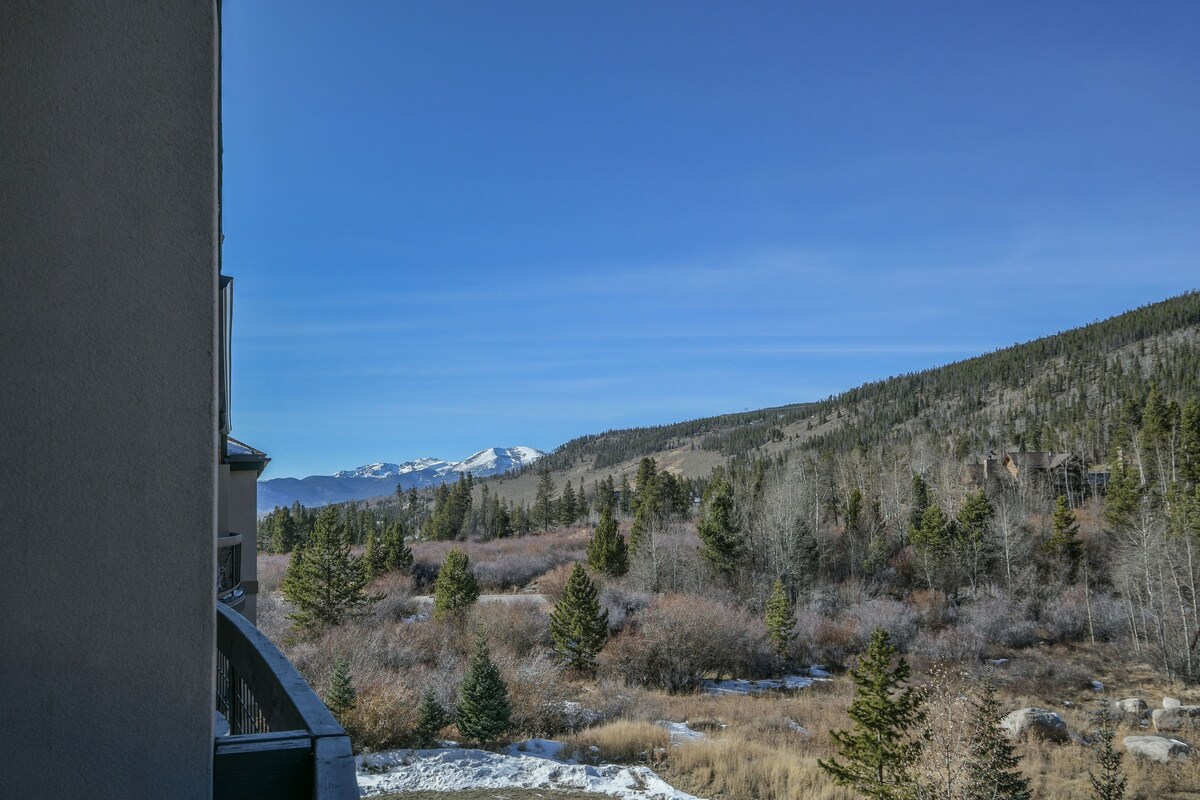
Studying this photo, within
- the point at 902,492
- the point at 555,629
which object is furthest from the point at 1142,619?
the point at 555,629

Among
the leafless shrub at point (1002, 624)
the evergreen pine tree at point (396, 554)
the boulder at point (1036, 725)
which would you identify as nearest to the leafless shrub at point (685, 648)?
the boulder at point (1036, 725)

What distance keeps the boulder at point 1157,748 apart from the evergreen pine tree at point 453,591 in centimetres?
2750

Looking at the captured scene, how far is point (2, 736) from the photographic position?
168cm

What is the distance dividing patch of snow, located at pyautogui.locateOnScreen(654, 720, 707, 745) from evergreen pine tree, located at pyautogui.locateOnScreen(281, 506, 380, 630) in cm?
1754

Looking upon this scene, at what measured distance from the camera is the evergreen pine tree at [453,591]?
122ft

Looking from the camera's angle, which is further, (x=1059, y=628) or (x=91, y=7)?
(x=1059, y=628)

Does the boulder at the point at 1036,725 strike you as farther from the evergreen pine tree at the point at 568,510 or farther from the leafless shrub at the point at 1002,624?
the evergreen pine tree at the point at 568,510

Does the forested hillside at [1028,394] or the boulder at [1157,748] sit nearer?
the boulder at [1157,748]

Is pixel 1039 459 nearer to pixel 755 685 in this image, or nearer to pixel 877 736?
pixel 755 685

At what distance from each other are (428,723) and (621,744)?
5591mm

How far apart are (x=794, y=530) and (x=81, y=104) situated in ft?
160

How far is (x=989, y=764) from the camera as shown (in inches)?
586

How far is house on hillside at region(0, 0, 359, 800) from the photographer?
169cm

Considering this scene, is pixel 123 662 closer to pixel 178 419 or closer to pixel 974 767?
pixel 178 419
